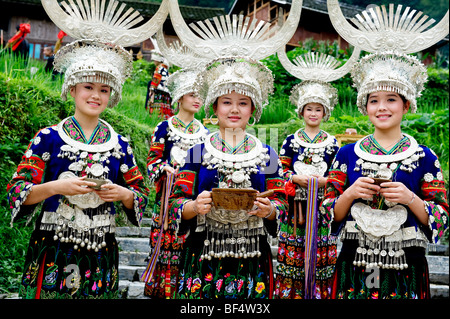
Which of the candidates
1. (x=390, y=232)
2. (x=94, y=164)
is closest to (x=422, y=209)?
(x=390, y=232)

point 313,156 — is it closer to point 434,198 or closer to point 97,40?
point 434,198

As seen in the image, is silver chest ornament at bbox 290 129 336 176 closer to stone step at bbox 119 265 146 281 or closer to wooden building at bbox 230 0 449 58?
stone step at bbox 119 265 146 281

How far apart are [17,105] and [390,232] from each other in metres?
4.99

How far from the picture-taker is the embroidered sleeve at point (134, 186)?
9.89ft

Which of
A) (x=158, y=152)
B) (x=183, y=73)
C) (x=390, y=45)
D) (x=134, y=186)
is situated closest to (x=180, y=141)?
(x=158, y=152)

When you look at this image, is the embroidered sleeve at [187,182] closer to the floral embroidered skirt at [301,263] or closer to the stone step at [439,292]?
the floral embroidered skirt at [301,263]

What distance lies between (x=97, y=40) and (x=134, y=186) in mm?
1053

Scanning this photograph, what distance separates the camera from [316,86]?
5.03 m

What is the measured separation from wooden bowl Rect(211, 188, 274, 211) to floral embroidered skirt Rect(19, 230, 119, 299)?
0.93 metres

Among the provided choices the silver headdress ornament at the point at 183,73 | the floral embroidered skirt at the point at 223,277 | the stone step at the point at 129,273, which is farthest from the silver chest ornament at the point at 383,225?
the stone step at the point at 129,273

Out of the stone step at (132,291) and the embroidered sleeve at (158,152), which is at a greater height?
the embroidered sleeve at (158,152)

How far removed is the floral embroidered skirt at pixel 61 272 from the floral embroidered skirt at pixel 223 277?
54 centimetres

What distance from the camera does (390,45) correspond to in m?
3.12
